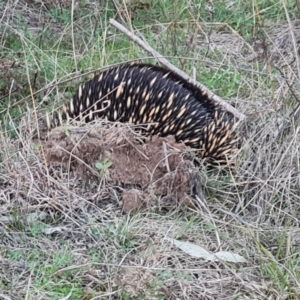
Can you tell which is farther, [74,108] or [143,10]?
[143,10]

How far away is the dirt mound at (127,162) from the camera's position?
2738mm

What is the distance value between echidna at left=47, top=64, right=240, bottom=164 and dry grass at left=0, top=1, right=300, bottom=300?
0.14 m

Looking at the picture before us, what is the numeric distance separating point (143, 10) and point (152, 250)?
6.93 ft

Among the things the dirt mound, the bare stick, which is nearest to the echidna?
the bare stick

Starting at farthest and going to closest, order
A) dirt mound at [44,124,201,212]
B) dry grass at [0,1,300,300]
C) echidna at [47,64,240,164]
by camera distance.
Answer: echidna at [47,64,240,164]
dirt mound at [44,124,201,212]
dry grass at [0,1,300,300]

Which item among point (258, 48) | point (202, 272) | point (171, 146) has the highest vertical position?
point (258, 48)

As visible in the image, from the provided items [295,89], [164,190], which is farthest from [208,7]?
[164,190]

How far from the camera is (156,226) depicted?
8.46 ft

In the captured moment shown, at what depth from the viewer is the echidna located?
311cm

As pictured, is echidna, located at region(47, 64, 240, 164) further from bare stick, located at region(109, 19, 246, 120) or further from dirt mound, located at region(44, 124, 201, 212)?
dirt mound, located at region(44, 124, 201, 212)

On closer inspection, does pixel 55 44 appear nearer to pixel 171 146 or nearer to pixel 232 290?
pixel 171 146

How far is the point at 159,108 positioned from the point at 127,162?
389 mm

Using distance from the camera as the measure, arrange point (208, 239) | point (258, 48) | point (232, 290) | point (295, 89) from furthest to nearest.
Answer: point (258, 48) < point (295, 89) < point (208, 239) < point (232, 290)

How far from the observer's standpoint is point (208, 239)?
100 inches
